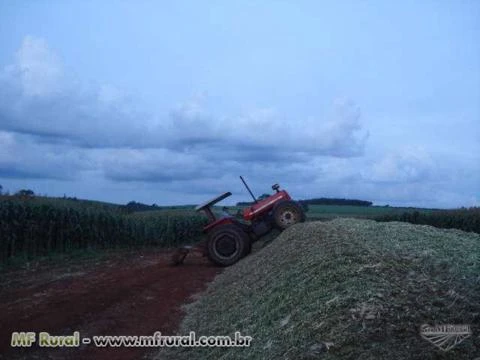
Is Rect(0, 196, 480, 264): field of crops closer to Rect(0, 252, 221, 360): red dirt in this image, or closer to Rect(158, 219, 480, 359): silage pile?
Rect(0, 252, 221, 360): red dirt

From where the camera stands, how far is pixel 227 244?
14.0 metres

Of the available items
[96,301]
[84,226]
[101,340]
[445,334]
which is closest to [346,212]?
[84,226]

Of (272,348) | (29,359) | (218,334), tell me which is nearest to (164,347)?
(218,334)

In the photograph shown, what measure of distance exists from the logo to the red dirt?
3.54 m

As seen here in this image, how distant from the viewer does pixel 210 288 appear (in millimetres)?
10492

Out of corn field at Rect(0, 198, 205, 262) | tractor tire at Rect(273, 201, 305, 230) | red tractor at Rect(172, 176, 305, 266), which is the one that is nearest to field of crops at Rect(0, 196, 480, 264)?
corn field at Rect(0, 198, 205, 262)

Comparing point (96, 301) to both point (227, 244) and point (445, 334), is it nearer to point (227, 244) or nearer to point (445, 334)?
point (227, 244)

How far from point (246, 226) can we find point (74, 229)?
7.63 metres

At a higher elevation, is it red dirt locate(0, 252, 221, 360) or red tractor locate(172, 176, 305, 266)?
red tractor locate(172, 176, 305, 266)

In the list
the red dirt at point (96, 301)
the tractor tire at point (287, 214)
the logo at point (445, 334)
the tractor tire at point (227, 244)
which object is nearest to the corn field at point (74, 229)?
the red dirt at point (96, 301)

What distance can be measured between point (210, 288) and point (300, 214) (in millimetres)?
3953

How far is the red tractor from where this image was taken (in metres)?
13.8

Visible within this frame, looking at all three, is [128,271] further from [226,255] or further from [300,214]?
[300,214]

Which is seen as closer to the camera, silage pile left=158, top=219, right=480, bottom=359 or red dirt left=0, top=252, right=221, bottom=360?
silage pile left=158, top=219, right=480, bottom=359
